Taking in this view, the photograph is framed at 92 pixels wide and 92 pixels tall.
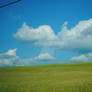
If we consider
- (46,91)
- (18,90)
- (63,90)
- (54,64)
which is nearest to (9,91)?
(18,90)

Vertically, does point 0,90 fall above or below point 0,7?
below

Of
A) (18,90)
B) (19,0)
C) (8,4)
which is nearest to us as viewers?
(19,0)

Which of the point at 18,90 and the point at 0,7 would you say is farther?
the point at 18,90

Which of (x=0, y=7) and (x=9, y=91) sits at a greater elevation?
(x=0, y=7)

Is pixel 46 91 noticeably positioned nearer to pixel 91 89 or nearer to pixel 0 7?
pixel 91 89

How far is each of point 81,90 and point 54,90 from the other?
1.96 meters

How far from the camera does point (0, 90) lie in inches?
458

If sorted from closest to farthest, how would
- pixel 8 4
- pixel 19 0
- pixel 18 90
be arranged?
pixel 19 0 < pixel 8 4 < pixel 18 90

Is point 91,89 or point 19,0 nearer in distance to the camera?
point 19,0

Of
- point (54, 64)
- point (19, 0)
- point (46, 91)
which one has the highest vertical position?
point (19, 0)

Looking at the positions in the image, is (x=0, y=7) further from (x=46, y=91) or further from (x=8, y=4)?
(x=46, y=91)

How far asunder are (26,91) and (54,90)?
2075 millimetres

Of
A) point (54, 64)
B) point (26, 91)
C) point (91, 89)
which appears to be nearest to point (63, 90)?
point (91, 89)

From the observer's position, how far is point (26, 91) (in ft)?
36.6
